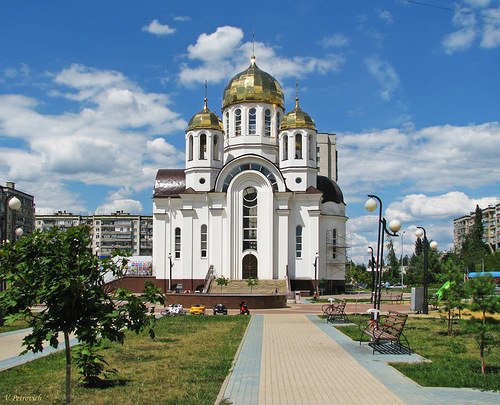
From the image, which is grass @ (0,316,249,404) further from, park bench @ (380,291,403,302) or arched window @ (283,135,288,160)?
arched window @ (283,135,288,160)

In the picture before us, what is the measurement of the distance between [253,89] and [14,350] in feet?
133

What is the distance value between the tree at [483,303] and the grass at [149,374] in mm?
4844

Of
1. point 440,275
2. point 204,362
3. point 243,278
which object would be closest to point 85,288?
point 204,362

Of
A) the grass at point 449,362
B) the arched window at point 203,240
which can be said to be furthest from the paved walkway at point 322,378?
the arched window at point 203,240

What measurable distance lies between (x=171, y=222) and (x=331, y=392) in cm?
4357

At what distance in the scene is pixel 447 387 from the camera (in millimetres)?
10289

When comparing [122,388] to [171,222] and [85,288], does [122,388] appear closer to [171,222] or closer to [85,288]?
[85,288]

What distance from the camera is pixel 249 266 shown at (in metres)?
→ 48.7

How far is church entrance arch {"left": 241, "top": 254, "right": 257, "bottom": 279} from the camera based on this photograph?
48581mm

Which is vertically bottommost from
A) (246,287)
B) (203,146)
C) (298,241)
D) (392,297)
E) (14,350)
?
(392,297)

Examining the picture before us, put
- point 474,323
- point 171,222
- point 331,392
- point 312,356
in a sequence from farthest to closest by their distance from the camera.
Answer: point 171,222 → point 312,356 → point 474,323 → point 331,392

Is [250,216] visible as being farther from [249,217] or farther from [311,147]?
[311,147]

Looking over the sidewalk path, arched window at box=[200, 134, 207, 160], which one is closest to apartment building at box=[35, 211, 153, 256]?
arched window at box=[200, 134, 207, 160]

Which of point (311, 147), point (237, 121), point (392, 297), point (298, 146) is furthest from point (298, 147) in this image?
point (392, 297)
